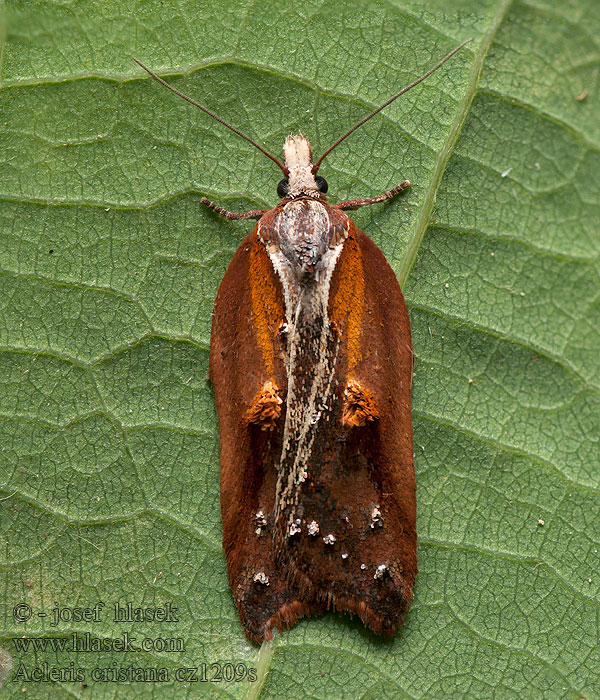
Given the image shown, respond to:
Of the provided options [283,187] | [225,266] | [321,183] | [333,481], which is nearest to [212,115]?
[283,187]

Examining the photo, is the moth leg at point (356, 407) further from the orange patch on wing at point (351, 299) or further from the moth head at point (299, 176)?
the moth head at point (299, 176)

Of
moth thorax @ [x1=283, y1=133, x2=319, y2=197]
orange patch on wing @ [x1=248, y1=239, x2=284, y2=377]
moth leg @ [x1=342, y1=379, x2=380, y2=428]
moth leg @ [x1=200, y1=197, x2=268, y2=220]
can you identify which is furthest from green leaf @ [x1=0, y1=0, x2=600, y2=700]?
moth leg @ [x1=342, y1=379, x2=380, y2=428]

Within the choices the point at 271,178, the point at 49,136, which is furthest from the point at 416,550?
the point at 49,136

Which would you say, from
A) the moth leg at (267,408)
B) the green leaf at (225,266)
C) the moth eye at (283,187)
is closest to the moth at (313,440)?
the moth leg at (267,408)

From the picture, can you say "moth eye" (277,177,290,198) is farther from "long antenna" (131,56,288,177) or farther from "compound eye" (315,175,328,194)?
"compound eye" (315,175,328,194)

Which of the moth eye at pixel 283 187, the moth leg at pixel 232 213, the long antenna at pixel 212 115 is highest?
the long antenna at pixel 212 115

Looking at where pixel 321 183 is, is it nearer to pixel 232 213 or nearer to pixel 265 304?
pixel 232 213
